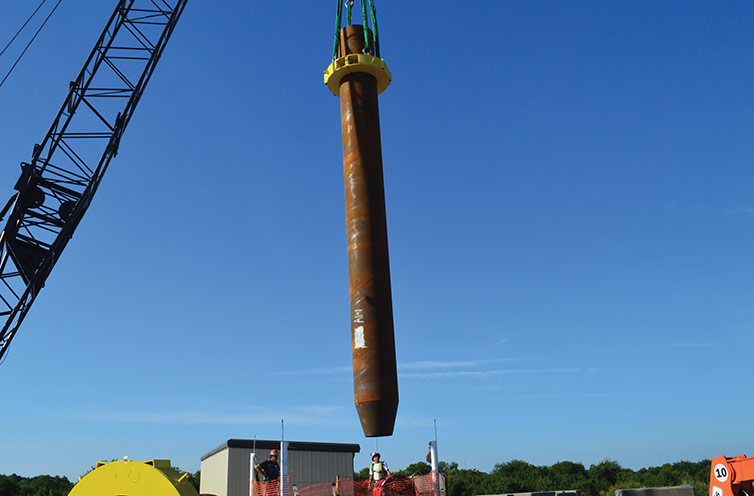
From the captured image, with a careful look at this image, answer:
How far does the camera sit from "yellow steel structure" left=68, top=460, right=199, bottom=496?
32.1 ft

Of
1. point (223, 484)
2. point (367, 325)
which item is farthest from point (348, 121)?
point (223, 484)

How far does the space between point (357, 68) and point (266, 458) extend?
16571mm

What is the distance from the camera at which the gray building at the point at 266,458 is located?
26.3m

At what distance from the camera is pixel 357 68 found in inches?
746

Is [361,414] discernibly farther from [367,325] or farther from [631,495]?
[631,495]

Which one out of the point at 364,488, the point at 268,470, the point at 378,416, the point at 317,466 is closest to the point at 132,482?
the point at 378,416

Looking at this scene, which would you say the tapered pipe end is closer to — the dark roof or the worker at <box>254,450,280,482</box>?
the worker at <box>254,450,280,482</box>

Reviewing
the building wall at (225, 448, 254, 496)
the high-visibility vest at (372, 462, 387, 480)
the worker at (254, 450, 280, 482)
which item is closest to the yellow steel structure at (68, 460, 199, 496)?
the high-visibility vest at (372, 462, 387, 480)

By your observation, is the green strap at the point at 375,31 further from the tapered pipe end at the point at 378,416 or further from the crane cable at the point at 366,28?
the tapered pipe end at the point at 378,416

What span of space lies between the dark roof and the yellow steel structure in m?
16.1

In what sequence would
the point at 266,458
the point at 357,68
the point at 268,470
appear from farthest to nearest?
the point at 266,458 < the point at 357,68 < the point at 268,470

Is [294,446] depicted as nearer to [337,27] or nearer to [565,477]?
[337,27]

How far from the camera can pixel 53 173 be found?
3216 centimetres

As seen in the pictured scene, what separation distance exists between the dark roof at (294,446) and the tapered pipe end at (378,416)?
1126 centimetres
